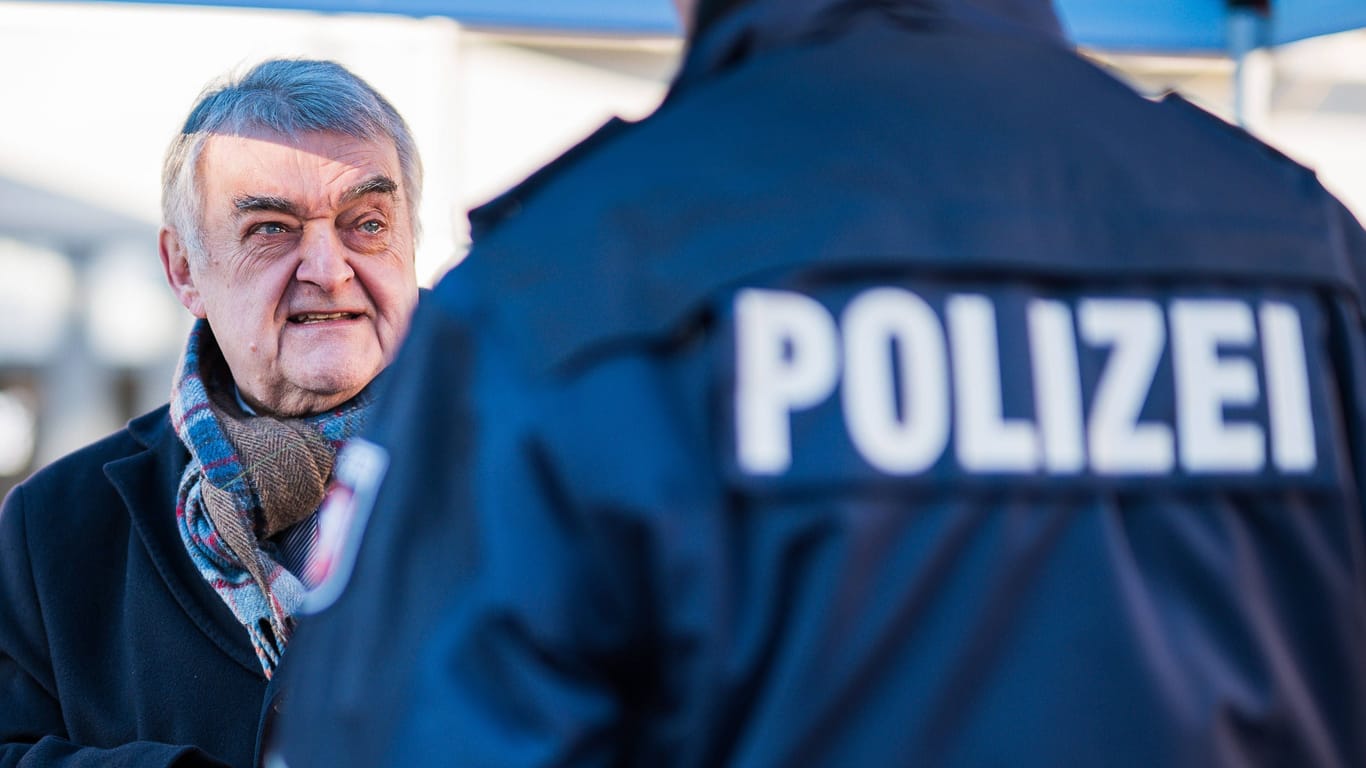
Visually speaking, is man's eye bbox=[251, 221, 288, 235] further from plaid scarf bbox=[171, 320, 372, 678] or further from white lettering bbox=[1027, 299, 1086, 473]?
white lettering bbox=[1027, 299, 1086, 473]

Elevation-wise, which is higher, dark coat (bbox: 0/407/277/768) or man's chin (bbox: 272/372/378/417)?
man's chin (bbox: 272/372/378/417)

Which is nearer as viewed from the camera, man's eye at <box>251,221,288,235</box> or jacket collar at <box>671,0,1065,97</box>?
jacket collar at <box>671,0,1065,97</box>

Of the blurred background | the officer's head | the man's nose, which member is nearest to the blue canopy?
the man's nose

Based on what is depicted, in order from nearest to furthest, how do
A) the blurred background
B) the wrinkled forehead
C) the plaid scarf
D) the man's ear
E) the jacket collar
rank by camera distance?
the jacket collar → the plaid scarf → the wrinkled forehead → the man's ear → the blurred background

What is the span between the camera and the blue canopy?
2.17 meters

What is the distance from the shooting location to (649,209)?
2.62 ft

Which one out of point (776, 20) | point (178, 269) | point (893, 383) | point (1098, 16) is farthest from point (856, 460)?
point (1098, 16)

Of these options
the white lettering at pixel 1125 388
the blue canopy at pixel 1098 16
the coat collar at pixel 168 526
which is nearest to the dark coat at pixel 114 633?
the coat collar at pixel 168 526

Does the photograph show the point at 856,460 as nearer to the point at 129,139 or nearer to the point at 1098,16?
the point at 1098,16

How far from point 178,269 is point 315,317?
0.95 feet

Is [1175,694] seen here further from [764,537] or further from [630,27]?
[630,27]

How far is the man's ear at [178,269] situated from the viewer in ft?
6.27

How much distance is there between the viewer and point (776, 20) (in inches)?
34.0

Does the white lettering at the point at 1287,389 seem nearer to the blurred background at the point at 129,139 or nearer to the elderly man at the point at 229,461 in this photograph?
the elderly man at the point at 229,461
